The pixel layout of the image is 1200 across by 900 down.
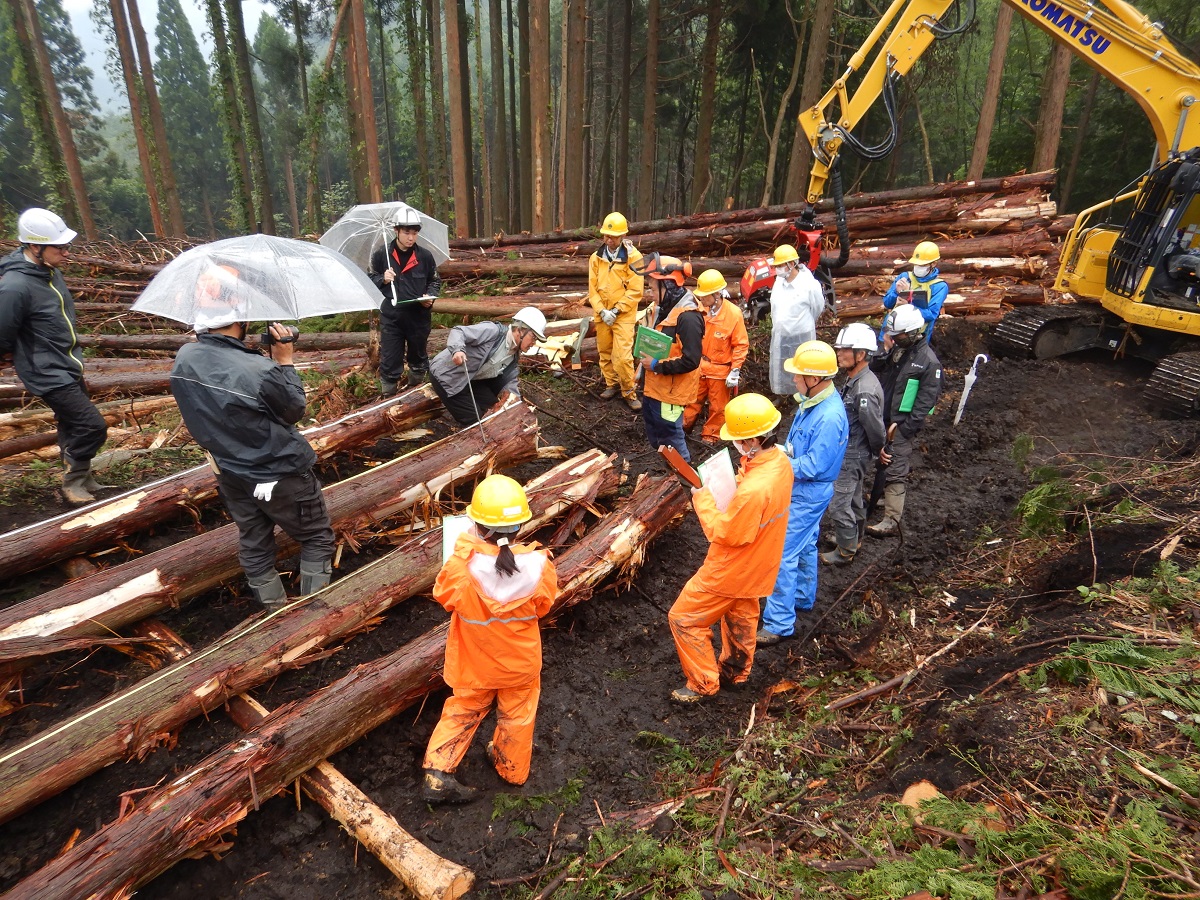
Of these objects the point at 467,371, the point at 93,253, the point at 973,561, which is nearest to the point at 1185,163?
the point at 973,561

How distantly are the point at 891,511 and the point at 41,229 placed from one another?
7.11 metres

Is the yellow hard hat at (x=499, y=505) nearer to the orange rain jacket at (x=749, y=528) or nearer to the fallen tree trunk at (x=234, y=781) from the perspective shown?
the orange rain jacket at (x=749, y=528)

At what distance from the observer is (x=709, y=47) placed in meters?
17.8

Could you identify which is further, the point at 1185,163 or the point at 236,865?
the point at 1185,163

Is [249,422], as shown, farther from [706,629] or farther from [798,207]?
[798,207]

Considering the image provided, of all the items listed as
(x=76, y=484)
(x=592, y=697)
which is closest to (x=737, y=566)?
(x=592, y=697)

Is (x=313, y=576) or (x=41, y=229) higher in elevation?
(x=41, y=229)

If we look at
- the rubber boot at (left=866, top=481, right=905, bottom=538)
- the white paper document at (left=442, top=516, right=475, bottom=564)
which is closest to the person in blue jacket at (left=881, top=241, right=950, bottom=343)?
the rubber boot at (left=866, top=481, right=905, bottom=538)

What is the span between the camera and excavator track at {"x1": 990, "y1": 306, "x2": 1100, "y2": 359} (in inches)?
352

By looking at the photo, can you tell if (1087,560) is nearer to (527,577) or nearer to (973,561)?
(973,561)

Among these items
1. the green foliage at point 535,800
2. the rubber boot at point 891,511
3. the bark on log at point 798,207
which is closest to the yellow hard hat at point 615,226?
the rubber boot at point 891,511

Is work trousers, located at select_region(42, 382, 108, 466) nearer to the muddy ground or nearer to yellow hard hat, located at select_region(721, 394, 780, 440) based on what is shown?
the muddy ground

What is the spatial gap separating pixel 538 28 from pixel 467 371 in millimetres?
11247

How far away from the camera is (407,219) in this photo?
620cm
